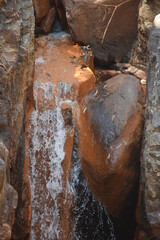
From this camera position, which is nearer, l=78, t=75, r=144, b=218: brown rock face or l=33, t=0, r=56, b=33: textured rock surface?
l=78, t=75, r=144, b=218: brown rock face

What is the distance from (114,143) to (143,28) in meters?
2.70

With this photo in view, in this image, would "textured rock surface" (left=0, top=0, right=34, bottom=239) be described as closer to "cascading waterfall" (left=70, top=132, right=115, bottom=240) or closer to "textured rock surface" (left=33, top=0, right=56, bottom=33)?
"cascading waterfall" (left=70, top=132, right=115, bottom=240)

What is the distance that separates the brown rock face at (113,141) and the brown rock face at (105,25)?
203 centimetres

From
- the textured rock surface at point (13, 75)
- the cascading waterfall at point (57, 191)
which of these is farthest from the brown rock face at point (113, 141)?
the textured rock surface at point (13, 75)

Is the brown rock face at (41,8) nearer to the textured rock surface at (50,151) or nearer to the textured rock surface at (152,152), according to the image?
the textured rock surface at (50,151)

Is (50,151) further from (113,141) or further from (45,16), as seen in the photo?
(45,16)

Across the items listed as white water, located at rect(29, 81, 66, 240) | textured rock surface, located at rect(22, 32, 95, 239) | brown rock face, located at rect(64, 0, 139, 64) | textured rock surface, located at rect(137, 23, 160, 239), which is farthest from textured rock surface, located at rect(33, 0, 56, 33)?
textured rock surface, located at rect(137, 23, 160, 239)

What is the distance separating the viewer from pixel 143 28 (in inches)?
312

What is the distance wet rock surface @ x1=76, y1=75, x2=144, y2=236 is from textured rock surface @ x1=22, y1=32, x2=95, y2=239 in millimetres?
292

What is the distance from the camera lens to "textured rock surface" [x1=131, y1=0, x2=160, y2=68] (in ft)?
25.3

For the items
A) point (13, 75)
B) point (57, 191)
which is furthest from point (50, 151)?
point (13, 75)

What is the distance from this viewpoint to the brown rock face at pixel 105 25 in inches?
328

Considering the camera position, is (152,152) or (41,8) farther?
(41,8)

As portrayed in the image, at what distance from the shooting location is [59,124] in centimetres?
672
